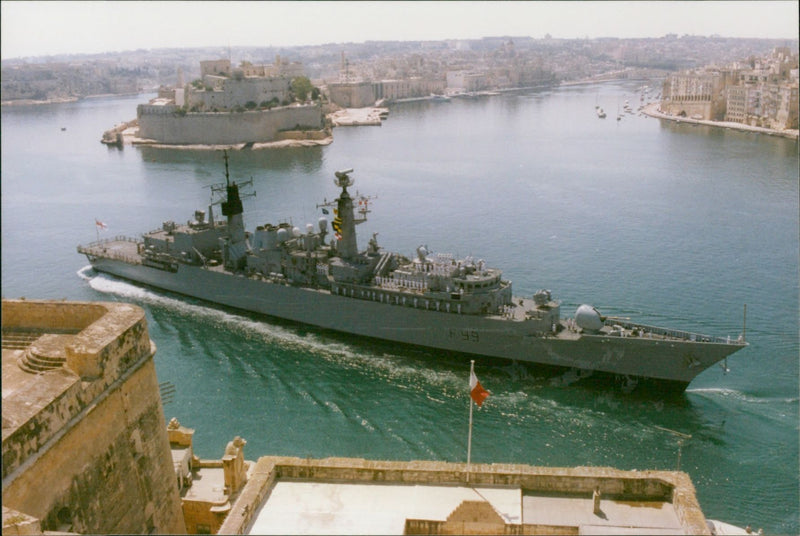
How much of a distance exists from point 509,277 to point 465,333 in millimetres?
9175

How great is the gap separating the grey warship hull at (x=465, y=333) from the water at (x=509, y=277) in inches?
26.5

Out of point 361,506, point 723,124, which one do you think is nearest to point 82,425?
point 361,506

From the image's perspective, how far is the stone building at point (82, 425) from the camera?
318 inches

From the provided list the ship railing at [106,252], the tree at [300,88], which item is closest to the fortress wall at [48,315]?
the ship railing at [106,252]

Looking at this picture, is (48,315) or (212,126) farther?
(212,126)

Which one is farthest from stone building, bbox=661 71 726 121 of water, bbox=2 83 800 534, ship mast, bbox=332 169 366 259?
ship mast, bbox=332 169 366 259

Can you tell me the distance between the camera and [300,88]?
101 metres

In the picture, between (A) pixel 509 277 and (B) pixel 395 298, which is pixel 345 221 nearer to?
(B) pixel 395 298

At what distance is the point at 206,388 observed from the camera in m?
25.6

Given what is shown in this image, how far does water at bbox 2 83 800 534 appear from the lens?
21.4m

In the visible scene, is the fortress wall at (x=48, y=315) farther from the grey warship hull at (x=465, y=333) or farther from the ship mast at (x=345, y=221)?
the ship mast at (x=345, y=221)

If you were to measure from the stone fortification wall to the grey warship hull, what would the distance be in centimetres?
5429

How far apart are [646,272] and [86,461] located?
31.5 meters

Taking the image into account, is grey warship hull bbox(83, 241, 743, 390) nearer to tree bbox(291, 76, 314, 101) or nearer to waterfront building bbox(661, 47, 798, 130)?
tree bbox(291, 76, 314, 101)
